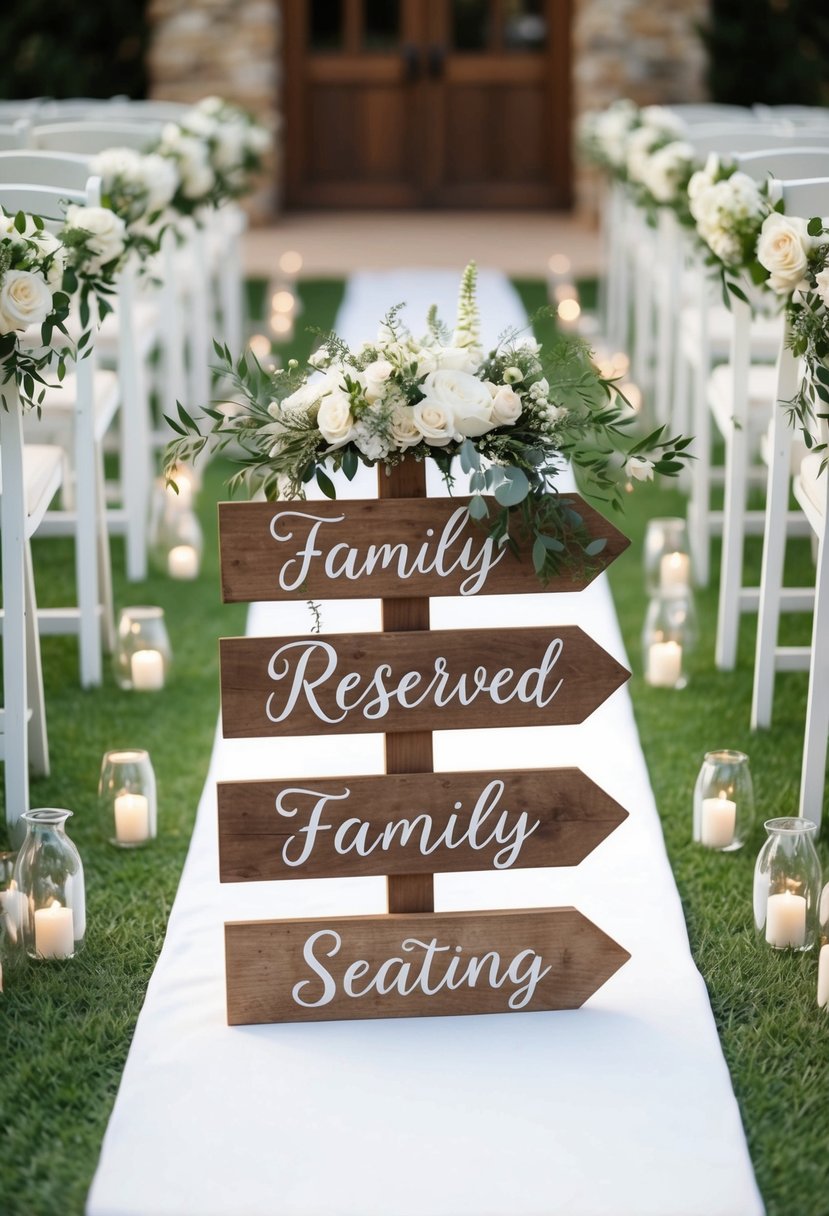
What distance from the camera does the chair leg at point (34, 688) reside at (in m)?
3.09

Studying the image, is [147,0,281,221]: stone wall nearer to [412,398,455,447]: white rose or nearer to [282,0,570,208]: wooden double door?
[282,0,570,208]: wooden double door

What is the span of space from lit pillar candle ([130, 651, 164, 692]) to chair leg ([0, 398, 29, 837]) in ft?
2.84

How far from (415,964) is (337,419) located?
775 mm

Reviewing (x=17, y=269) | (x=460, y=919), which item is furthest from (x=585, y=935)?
(x=17, y=269)

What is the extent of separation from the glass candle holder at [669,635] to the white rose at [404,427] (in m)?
1.64

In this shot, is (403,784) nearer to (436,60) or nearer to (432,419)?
(432,419)

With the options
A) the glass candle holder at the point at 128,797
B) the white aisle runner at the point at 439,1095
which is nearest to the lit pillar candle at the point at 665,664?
the white aisle runner at the point at 439,1095

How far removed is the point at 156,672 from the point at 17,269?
1.33 meters

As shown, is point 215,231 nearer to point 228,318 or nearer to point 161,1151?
point 228,318

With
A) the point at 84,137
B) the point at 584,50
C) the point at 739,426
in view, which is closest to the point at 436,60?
the point at 584,50

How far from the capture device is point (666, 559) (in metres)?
4.12

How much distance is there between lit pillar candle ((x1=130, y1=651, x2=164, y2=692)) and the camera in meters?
3.73

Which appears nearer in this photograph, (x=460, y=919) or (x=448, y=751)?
(x=460, y=919)

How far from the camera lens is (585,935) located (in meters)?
2.38
